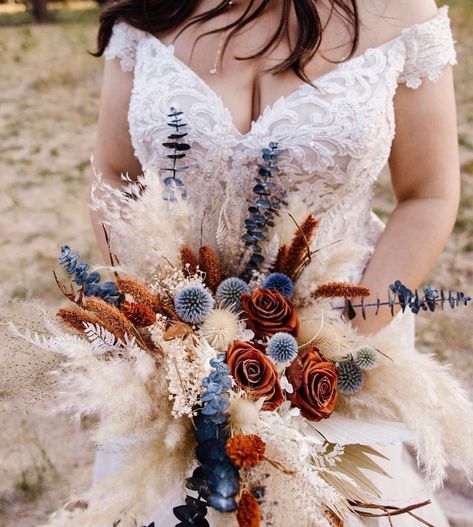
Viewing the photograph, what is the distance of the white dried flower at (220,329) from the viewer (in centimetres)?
108

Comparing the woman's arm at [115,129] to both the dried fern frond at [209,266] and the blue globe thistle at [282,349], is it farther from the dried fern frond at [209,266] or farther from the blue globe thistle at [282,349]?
the blue globe thistle at [282,349]

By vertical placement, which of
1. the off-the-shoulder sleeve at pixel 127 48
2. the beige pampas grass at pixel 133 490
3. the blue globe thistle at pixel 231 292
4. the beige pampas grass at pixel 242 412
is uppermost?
the off-the-shoulder sleeve at pixel 127 48

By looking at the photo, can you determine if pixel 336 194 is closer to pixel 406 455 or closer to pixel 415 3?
pixel 415 3

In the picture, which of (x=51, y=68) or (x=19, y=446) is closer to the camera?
(x=19, y=446)

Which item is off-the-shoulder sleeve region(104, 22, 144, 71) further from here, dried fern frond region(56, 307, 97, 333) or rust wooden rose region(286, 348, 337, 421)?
rust wooden rose region(286, 348, 337, 421)

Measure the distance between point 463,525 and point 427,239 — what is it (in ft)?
5.00

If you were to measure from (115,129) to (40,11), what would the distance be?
1259 centimetres

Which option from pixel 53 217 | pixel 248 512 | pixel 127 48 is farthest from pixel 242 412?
pixel 53 217

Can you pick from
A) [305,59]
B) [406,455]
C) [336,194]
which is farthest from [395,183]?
[406,455]

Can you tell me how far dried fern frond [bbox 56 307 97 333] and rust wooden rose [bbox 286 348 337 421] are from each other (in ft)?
1.16

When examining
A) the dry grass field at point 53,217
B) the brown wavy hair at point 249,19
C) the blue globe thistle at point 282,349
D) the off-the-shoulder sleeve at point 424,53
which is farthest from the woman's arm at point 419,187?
the dry grass field at point 53,217

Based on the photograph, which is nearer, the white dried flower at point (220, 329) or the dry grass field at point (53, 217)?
the white dried flower at point (220, 329)

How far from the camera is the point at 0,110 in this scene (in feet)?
24.4

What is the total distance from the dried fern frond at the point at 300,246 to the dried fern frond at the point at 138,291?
0.86ft
